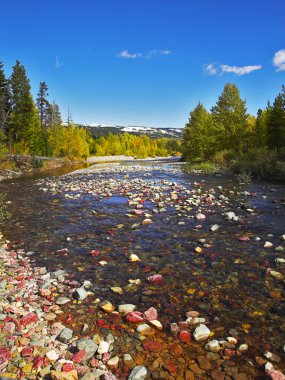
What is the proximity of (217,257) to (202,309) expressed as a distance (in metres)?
2.36

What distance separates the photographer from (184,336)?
4.12 meters

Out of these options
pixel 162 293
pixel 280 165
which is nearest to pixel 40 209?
pixel 162 293

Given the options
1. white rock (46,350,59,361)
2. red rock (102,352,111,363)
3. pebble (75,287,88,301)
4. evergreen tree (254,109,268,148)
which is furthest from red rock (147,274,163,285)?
evergreen tree (254,109,268,148)

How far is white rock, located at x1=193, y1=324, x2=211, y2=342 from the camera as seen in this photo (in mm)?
4058

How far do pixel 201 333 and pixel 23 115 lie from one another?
56.3 m

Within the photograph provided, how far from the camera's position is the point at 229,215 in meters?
10.7

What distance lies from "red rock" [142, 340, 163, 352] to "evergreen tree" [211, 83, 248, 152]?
137 feet

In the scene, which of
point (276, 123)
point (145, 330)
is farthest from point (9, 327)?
point (276, 123)

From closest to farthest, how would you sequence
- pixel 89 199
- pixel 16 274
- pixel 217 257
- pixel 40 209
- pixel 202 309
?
pixel 202 309 → pixel 16 274 → pixel 217 257 → pixel 40 209 → pixel 89 199

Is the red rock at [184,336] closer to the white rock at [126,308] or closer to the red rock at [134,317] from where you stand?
the red rock at [134,317]

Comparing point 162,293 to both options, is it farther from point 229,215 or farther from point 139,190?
point 139,190

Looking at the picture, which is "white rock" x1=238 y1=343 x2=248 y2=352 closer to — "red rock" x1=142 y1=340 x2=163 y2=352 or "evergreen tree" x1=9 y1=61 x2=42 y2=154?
"red rock" x1=142 y1=340 x2=163 y2=352

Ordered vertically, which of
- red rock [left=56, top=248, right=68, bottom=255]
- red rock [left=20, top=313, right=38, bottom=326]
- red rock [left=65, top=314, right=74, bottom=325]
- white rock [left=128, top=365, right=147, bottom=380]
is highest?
red rock [left=20, top=313, right=38, bottom=326]

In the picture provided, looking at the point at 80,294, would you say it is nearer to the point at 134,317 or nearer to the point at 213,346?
the point at 134,317
